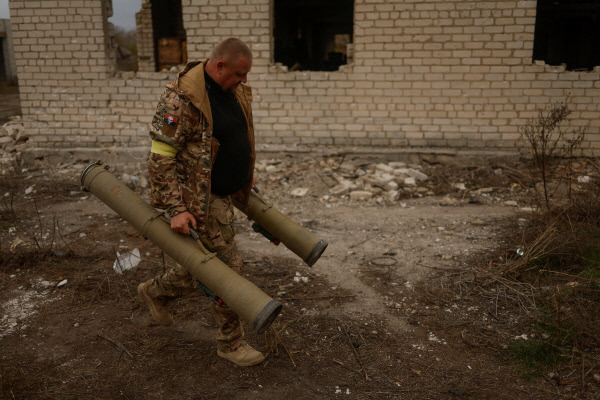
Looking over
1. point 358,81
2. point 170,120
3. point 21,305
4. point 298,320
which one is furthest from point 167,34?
point 170,120

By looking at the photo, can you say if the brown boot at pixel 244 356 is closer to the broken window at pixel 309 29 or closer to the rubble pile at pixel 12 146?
the rubble pile at pixel 12 146

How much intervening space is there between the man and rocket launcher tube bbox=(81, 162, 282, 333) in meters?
0.08

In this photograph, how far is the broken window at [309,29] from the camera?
36.5ft

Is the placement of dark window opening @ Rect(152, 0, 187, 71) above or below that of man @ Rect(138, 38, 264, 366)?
above

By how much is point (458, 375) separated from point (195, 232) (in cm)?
173

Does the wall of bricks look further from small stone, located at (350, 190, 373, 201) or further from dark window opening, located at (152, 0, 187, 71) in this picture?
small stone, located at (350, 190, 373, 201)

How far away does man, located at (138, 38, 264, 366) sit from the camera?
253 centimetres

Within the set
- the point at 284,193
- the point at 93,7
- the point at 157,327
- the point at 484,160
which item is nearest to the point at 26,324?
the point at 157,327

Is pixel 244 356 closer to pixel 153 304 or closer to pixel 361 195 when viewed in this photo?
pixel 153 304

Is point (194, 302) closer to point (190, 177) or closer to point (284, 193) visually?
point (190, 177)

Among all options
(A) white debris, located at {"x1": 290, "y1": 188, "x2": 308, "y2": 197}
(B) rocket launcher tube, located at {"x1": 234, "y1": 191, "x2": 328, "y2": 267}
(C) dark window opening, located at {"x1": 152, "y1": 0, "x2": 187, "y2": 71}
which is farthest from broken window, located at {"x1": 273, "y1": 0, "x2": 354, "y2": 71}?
(B) rocket launcher tube, located at {"x1": 234, "y1": 191, "x2": 328, "y2": 267}

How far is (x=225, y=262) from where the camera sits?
285cm

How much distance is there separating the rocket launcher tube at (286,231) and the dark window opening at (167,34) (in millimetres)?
6543

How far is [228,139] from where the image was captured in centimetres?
272
